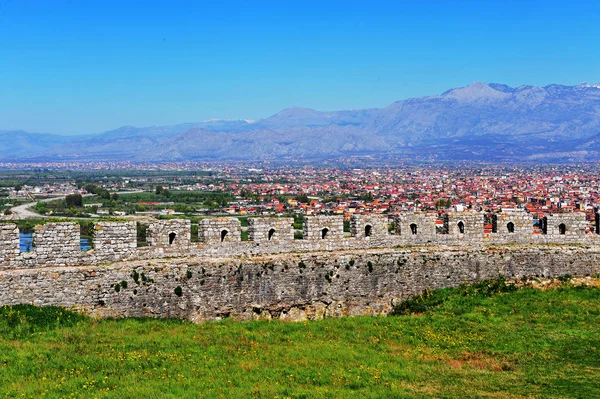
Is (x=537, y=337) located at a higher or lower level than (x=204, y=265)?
lower

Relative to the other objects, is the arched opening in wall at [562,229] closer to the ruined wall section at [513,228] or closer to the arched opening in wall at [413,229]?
the ruined wall section at [513,228]

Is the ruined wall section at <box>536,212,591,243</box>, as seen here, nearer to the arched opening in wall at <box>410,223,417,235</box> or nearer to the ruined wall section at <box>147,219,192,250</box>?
the arched opening in wall at <box>410,223,417,235</box>

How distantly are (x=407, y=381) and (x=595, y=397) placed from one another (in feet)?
9.56

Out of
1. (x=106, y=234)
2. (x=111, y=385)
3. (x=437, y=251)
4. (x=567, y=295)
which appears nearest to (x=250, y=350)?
(x=111, y=385)

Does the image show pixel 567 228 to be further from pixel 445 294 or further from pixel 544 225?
pixel 445 294

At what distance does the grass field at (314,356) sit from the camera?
36.1 ft

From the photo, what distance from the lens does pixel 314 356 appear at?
12.9 metres

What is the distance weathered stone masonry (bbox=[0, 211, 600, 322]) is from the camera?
51.6ft

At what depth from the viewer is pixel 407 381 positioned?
11.6 metres

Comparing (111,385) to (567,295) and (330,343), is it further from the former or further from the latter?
(567,295)

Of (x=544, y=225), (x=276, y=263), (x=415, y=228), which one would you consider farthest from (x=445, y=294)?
(x=276, y=263)

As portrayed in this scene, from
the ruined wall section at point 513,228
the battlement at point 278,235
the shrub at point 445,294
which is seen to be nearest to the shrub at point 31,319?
the battlement at point 278,235

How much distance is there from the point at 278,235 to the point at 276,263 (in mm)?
938

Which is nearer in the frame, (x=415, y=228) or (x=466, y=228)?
(x=415, y=228)
